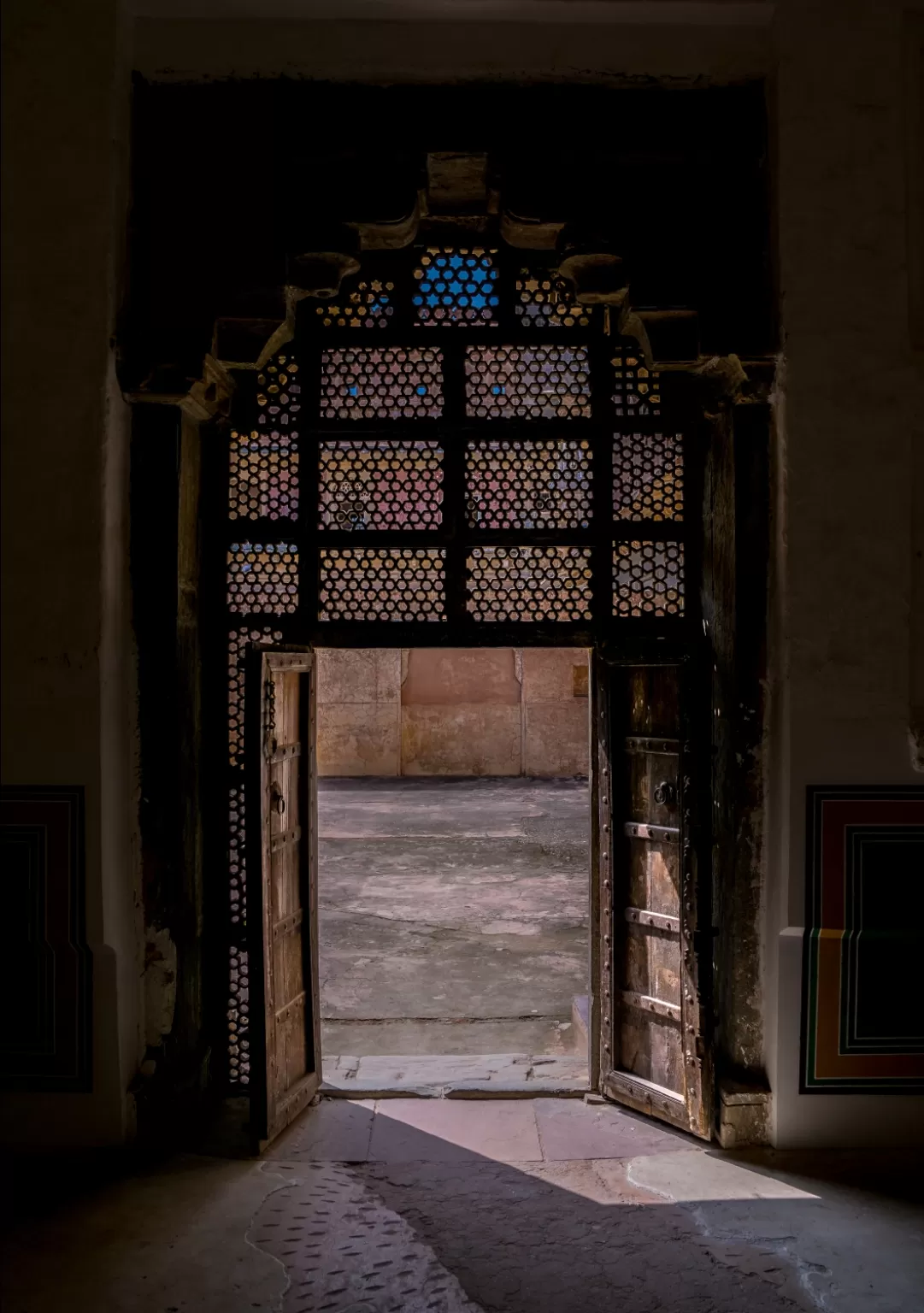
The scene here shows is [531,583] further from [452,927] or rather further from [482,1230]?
[452,927]

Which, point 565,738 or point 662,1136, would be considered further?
point 565,738

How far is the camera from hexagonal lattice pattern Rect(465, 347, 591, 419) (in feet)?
12.9

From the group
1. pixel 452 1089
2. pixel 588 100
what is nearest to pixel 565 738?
pixel 452 1089

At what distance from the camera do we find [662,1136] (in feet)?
12.0

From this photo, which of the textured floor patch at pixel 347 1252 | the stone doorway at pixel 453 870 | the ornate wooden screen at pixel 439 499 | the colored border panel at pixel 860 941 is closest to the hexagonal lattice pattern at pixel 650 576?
the ornate wooden screen at pixel 439 499

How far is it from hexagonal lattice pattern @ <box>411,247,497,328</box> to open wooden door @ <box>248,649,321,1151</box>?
1517 mm

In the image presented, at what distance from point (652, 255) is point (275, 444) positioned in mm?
1625

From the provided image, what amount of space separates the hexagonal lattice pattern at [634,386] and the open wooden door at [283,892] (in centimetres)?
166

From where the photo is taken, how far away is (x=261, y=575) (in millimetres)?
3920

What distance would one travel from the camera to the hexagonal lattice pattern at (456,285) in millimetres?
3955

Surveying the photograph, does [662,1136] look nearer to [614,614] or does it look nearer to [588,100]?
[614,614]

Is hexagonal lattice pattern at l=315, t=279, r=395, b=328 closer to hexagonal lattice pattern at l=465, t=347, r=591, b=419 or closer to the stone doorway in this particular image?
hexagonal lattice pattern at l=465, t=347, r=591, b=419

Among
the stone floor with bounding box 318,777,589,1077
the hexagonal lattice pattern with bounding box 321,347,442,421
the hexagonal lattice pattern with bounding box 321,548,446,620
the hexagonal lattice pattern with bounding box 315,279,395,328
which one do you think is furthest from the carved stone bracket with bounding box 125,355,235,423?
A: the stone floor with bounding box 318,777,589,1077

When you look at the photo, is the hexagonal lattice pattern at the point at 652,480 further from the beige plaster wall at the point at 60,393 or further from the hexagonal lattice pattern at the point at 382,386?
the beige plaster wall at the point at 60,393
